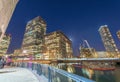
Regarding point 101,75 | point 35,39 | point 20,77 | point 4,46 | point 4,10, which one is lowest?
point 101,75

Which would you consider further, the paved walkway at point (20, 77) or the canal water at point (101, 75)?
the canal water at point (101, 75)

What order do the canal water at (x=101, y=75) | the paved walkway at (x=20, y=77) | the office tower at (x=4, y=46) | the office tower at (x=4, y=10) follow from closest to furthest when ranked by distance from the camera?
the office tower at (x=4, y=10)
the paved walkway at (x=20, y=77)
the canal water at (x=101, y=75)
the office tower at (x=4, y=46)

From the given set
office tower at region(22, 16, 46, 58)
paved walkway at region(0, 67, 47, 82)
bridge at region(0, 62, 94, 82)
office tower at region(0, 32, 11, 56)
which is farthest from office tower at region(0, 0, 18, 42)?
office tower at region(0, 32, 11, 56)

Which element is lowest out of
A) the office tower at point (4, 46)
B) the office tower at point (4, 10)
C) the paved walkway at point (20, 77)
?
the paved walkway at point (20, 77)

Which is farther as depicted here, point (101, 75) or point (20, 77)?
point (101, 75)

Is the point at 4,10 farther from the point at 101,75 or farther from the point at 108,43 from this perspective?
the point at 108,43

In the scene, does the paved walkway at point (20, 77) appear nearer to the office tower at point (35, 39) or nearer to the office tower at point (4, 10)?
the office tower at point (4, 10)

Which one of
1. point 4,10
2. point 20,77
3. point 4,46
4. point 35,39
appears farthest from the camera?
point 35,39

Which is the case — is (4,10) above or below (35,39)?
below

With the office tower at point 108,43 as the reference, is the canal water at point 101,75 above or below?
below

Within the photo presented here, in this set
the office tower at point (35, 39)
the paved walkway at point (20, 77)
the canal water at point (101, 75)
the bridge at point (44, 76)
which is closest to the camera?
the bridge at point (44, 76)

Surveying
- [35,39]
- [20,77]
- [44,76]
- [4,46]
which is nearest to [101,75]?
[44,76]

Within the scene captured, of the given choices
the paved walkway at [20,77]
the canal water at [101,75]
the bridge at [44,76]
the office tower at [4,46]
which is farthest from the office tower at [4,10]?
the office tower at [4,46]

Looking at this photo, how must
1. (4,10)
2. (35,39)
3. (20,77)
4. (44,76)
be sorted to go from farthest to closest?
(35,39)
(20,77)
(44,76)
(4,10)
